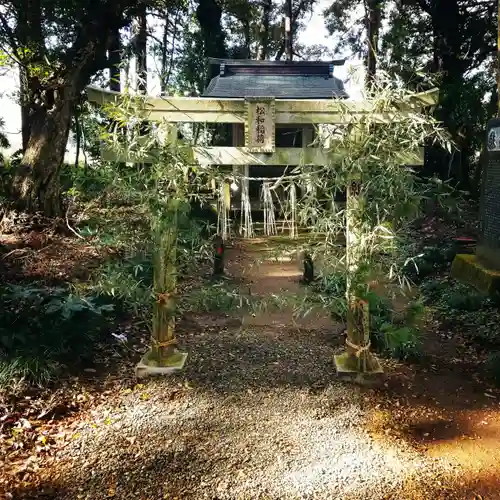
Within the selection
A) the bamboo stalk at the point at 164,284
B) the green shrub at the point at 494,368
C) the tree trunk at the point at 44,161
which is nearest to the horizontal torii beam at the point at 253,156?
the bamboo stalk at the point at 164,284

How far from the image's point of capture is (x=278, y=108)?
12.3ft

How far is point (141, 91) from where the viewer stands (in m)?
3.48

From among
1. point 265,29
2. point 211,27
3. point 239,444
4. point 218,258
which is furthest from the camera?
point 265,29

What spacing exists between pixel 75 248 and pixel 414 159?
202 inches

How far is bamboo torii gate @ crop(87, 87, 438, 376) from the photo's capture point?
132 inches

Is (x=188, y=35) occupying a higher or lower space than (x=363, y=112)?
higher

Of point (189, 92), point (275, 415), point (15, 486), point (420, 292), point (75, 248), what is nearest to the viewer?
point (15, 486)

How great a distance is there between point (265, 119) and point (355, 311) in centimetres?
155

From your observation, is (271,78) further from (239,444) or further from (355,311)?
(239,444)

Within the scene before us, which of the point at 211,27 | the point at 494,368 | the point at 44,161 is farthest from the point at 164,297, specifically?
the point at 211,27

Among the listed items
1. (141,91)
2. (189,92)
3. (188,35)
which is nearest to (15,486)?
(141,91)

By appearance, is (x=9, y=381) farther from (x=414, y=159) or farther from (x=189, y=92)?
(x=189, y=92)

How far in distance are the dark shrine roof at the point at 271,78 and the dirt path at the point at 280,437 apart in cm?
916

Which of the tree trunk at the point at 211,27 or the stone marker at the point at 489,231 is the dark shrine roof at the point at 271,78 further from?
the stone marker at the point at 489,231
